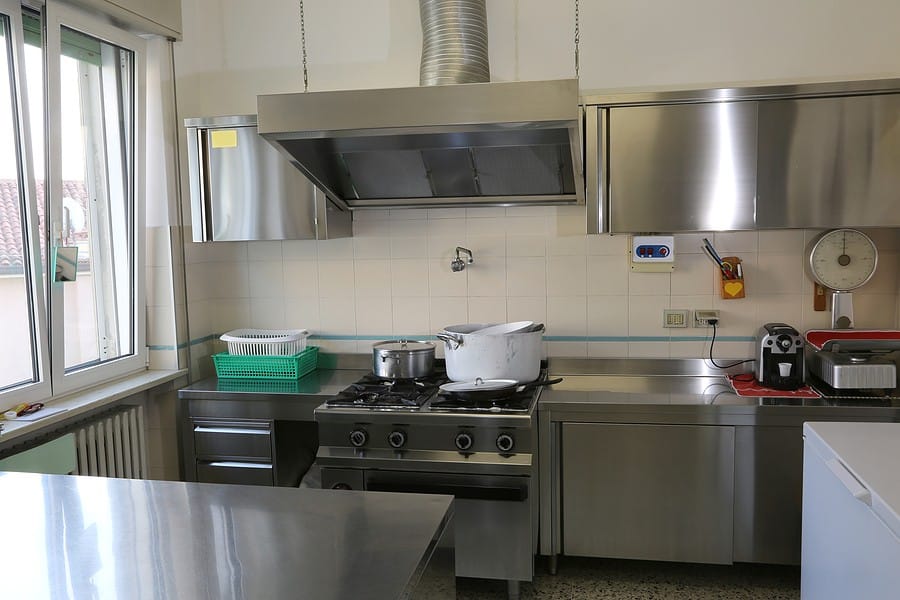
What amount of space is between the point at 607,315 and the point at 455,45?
4.37 ft

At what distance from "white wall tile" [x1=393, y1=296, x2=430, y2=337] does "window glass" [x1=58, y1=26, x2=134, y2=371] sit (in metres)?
1.18

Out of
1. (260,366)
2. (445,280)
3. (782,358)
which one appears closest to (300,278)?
(260,366)

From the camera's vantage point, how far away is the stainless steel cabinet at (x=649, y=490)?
2.76 meters

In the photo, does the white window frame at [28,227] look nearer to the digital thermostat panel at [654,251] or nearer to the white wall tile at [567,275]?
the white wall tile at [567,275]

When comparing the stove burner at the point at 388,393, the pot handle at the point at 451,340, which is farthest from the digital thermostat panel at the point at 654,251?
the stove burner at the point at 388,393

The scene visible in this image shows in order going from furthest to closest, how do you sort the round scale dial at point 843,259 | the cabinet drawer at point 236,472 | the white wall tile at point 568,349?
the white wall tile at point 568,349 < the cabinet drawer at point 236,472 < the round scale dial at point 843,259

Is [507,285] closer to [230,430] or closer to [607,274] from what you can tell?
[607,274]

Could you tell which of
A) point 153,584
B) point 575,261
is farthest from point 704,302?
point 153,584

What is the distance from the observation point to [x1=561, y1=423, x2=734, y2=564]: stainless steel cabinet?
9.04ft

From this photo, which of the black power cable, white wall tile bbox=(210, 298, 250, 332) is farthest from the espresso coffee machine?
white wall tile bbox=(210, 298, 250, 332)

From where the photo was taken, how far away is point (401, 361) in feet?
10.1

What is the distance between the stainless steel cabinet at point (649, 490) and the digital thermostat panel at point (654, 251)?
766 mm

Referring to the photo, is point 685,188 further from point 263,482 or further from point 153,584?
point 153,584

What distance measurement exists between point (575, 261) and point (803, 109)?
3.53ft
